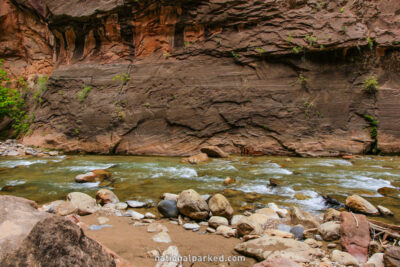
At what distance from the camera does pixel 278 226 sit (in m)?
2.71

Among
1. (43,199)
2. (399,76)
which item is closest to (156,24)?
(43,199)

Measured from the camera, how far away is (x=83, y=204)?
3074mm

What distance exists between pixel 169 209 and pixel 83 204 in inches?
45.0

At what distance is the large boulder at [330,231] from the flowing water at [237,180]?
94 centimetres

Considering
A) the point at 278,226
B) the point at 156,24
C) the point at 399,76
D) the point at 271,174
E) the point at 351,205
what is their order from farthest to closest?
the point at 156,24
the point at 399,76
the point at 271,174
the point at 351,205
the point at 278,226

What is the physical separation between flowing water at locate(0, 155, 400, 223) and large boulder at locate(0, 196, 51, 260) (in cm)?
213

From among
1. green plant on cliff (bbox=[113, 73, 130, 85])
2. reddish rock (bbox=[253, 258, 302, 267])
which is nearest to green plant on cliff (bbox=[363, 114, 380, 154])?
reddish rock (bbox=[253, 258, 302, 267])

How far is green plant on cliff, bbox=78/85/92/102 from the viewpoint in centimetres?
1064

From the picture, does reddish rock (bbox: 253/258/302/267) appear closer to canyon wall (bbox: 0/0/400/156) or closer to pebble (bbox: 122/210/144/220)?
pebble (bbox: 122/210/144/220)

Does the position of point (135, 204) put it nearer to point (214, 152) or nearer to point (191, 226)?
point (191, 226)

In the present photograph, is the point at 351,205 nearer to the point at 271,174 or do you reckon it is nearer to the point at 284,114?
the point at 271,174

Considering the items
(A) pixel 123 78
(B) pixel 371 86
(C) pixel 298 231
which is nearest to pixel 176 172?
(C) pixel 298 231

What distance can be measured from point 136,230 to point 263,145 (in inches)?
285

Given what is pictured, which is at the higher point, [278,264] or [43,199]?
[278,264]
